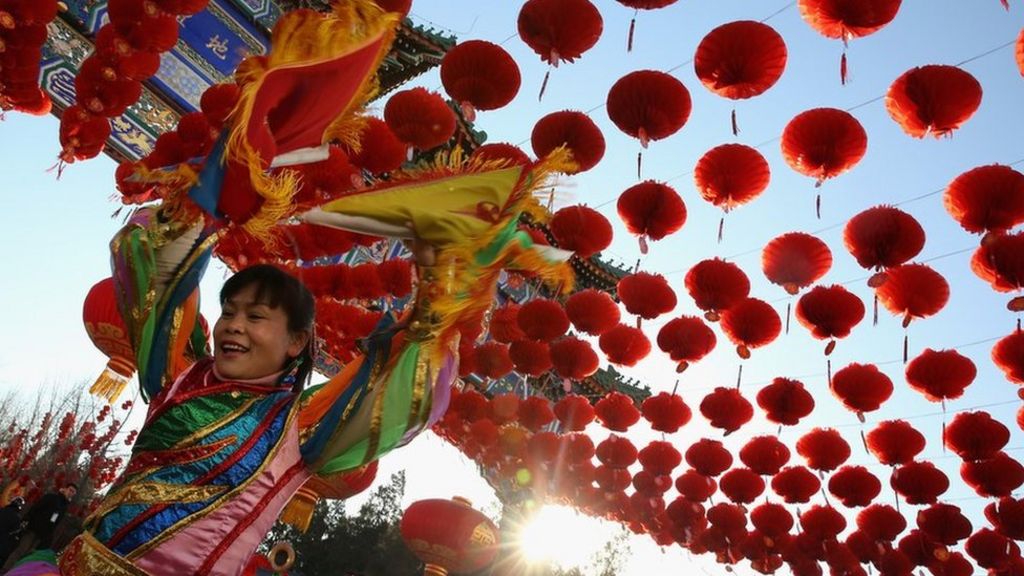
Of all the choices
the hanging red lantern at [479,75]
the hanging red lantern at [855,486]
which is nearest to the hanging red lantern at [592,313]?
the hanging red lantern at [479,75]

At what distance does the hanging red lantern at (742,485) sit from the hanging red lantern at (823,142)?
501 centimetres

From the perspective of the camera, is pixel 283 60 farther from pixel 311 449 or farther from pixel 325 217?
pixel 311 449

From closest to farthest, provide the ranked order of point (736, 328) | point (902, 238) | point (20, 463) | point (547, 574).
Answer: point (902, 238), point (736, 328), point (20, 463), point (547, 574)

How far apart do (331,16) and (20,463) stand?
23.3 meters

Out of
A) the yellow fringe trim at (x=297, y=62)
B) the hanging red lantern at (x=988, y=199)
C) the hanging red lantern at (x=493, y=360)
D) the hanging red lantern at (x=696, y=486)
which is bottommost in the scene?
the yellow fringe trim at (x=297, y=62)

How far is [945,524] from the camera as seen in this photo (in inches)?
325

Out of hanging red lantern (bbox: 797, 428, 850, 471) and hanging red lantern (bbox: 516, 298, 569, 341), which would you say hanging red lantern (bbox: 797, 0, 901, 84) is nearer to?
hanging red lantern (bbox: 516, 298, 569, 341)

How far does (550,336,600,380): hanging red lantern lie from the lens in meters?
7.11

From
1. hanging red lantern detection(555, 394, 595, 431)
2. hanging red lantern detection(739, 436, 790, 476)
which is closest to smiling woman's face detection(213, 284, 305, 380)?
hanging red lantern detection(555, 394, 595, 431)

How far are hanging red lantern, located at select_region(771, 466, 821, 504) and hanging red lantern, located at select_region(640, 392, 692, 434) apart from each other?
164cm

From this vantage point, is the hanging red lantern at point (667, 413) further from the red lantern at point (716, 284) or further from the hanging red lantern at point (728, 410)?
the red lantern at point (716, 284)

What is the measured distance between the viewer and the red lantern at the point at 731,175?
4.95 metres

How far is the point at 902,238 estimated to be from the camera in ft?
16.1

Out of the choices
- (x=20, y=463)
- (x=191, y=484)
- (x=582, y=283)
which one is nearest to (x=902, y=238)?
(x=191, y=484)
